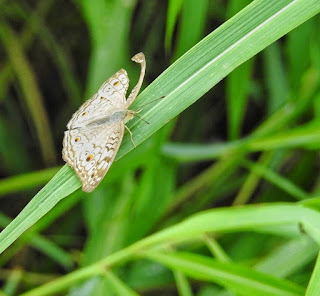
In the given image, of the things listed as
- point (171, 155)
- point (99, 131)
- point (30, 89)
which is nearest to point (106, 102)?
point (99, 131)

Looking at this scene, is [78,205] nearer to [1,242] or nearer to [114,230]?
[114,230]

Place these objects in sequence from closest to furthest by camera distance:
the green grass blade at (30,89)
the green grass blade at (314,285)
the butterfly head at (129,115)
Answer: the green grass blade at (314,285), the butterfly head at (129,115), the green grass blade at (30,89)

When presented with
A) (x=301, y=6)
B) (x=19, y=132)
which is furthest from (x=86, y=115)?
(x=19, y=132)

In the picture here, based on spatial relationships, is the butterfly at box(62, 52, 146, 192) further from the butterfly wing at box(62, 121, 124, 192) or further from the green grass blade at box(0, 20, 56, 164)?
the green grass blade at box(0, 20, 56, 164)

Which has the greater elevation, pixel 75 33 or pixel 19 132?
pixel 75 33

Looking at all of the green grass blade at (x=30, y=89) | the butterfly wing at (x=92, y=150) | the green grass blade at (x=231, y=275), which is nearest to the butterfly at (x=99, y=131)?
the butterfly wing at (x=92, y=150)

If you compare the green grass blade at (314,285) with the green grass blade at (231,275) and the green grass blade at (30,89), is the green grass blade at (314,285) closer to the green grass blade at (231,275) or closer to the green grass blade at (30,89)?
the green grass blade at (231,275)
